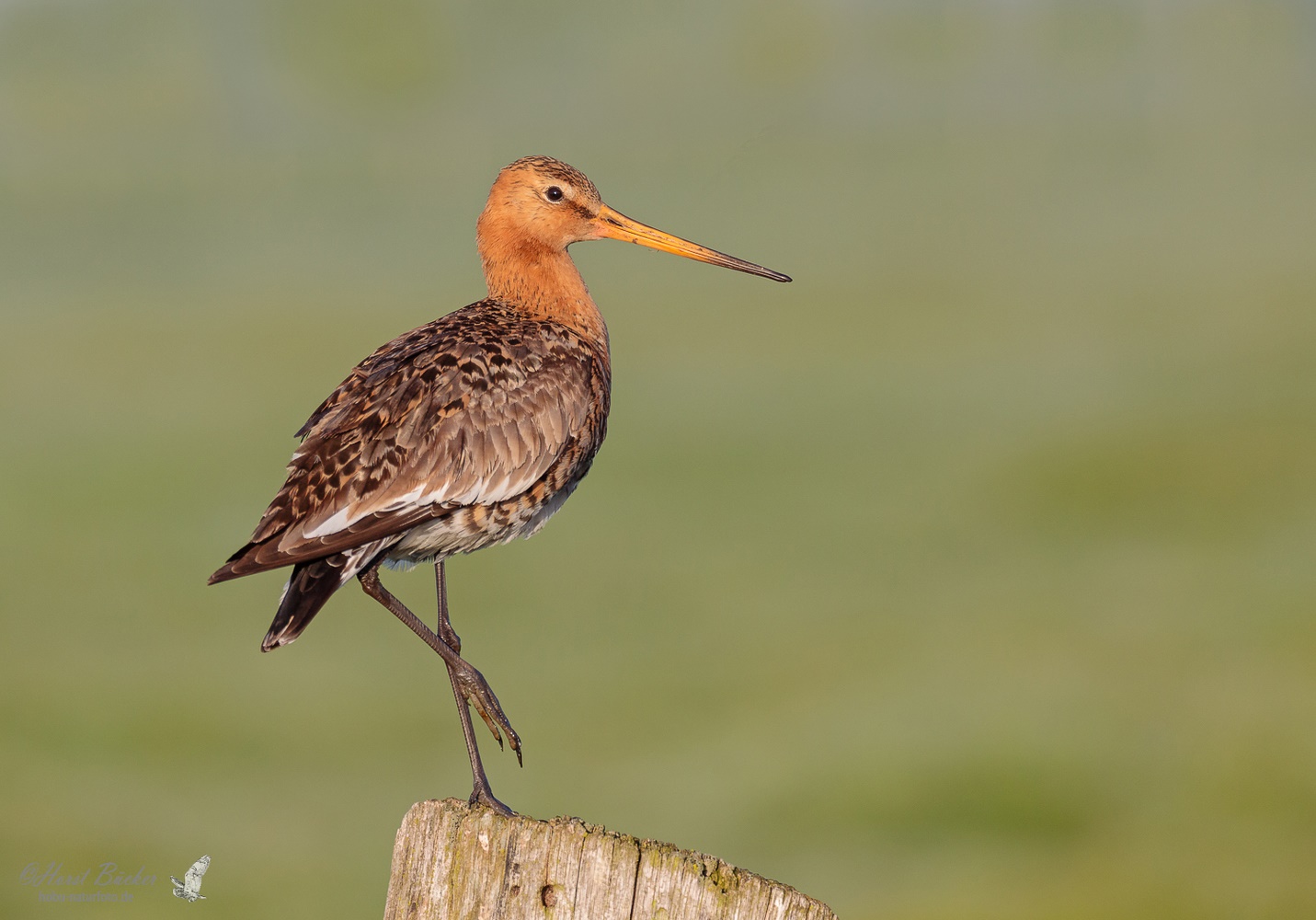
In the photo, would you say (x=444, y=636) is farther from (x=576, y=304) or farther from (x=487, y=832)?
(x=487, y=832)

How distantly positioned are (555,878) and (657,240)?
4.98m

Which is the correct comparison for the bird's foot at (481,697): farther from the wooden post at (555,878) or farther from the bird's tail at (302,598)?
the wooden post at (555,878)

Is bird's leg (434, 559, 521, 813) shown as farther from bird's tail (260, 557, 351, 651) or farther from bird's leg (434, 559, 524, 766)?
bird's tail (260, 557, 351, 651)

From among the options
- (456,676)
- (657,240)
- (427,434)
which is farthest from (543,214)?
(456,676)

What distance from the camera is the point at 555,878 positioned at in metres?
5.25

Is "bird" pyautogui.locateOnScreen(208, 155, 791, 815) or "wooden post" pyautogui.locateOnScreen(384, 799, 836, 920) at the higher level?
"bird" pyautogui.locateOnScreen(208, 155, 791, 815)

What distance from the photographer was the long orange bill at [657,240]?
912 cm

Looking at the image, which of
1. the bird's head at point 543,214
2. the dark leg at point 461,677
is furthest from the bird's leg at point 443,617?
the bird's head at point 543,214

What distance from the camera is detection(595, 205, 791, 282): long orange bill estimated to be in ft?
29.9

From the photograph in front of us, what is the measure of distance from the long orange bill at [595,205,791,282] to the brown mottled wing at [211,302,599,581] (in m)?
1.11

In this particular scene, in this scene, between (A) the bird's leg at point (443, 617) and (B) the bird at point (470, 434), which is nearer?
(B) the bird at point (470, 434)

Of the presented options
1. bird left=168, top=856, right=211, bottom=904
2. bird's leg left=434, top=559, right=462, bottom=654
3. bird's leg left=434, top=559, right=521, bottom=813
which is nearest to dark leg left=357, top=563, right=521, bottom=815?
bird's leg left=434, top=559, right=521, bottom=813

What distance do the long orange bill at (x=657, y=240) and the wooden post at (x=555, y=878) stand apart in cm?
457

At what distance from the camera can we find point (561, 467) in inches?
324
